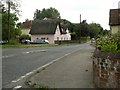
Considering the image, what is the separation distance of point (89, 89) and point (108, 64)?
3.87ft

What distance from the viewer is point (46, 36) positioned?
94062mm

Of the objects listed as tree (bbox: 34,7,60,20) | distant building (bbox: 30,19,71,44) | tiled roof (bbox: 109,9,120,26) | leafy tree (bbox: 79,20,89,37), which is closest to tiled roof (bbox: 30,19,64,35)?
distant building (bbox: 30,19,71,44)

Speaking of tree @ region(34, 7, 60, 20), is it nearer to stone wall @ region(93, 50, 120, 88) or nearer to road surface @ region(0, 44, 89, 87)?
road surface @ region(0, 44, 89, 87)

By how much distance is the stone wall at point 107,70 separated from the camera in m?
7.94

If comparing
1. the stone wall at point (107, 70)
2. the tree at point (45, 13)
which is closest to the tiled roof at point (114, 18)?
the stone wall at point (107, 70)

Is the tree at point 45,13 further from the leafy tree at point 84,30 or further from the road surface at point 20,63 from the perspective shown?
the road surface at point 20,63

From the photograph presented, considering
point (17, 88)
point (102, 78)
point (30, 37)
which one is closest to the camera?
point (102, 78)

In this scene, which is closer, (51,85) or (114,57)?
(114,57)

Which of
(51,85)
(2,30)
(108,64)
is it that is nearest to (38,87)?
(51,85)

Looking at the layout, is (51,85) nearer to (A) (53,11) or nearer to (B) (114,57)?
(B) (114,57)

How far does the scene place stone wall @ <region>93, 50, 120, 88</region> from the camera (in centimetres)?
794

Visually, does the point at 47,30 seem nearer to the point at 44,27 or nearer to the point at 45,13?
the point at 44,27

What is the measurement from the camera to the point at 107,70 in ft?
27.3

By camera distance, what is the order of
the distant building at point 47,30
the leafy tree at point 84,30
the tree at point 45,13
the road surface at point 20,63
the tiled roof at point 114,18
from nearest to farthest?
the road surface at point 20,63, the tiled roof at point 114,18, the distant building at point 47,30, the leafy tree at point 84,30, the tree at point 45,13
